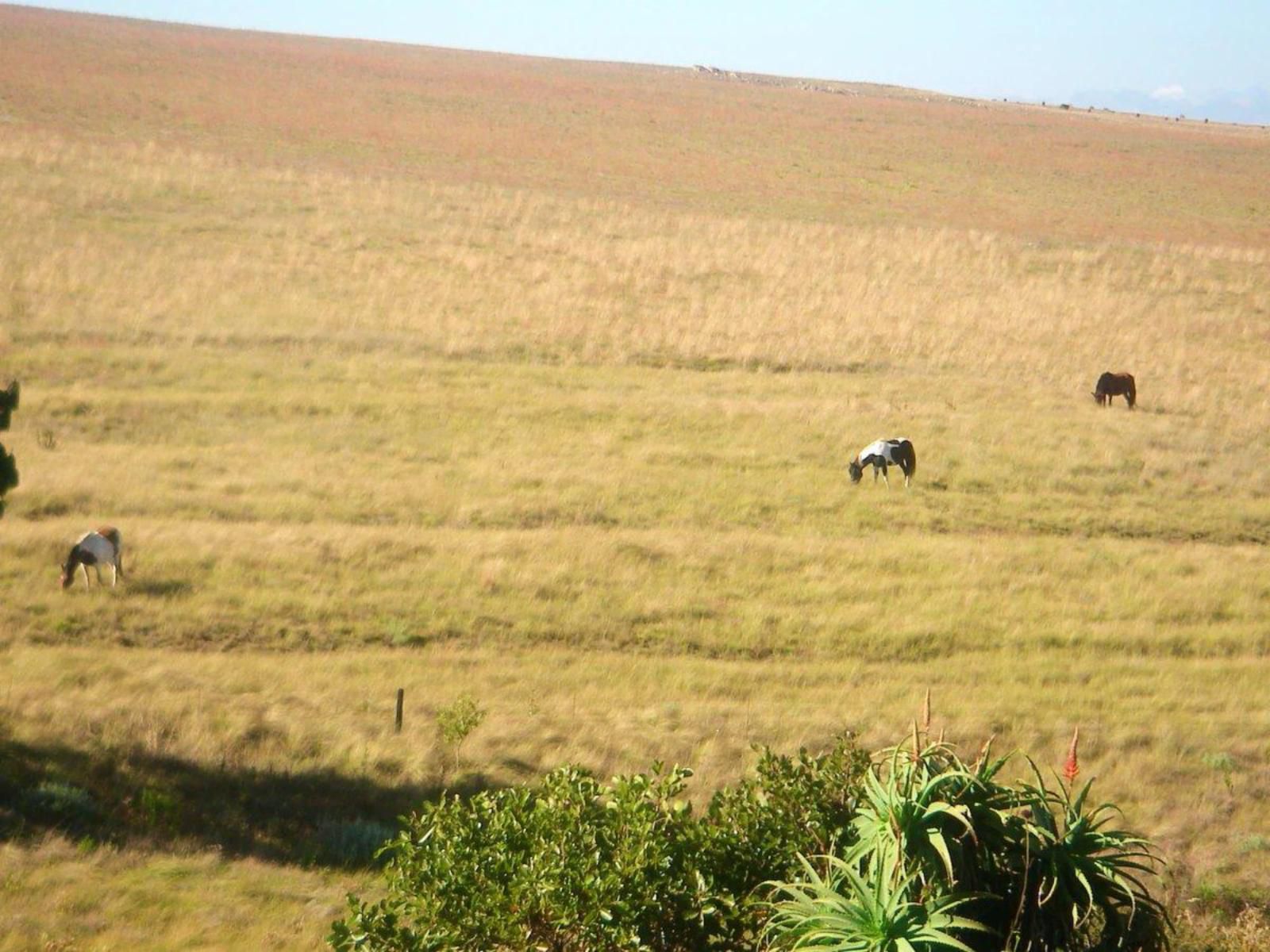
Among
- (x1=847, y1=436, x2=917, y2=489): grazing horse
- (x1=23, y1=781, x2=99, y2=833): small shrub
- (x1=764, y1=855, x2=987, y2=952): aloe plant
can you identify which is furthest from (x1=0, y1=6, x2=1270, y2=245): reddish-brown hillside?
(x1=764, y1=855, x2=987, y2=952): aloe plant

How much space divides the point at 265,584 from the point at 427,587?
209 cm

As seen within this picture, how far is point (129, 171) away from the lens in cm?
4494

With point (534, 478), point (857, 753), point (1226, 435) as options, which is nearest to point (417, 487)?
point (534, 478)

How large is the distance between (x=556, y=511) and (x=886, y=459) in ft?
19.4

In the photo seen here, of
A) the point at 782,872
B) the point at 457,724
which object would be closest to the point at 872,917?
the point at 782,872

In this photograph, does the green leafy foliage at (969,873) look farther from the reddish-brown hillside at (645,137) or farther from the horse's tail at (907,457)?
the reddish-brown hillside at (645,137)

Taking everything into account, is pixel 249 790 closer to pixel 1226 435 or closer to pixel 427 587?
pixel 427 587

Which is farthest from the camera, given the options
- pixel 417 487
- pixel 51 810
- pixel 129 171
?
pixel 129 171

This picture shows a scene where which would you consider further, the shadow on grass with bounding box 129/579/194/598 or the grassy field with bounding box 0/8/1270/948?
the shadow on grass with bounding box 129/579/194/598

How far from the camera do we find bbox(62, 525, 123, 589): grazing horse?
15812 millimetres

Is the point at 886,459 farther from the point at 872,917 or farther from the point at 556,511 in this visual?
the point at 872,917

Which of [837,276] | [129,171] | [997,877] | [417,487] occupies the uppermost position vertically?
[129,171]

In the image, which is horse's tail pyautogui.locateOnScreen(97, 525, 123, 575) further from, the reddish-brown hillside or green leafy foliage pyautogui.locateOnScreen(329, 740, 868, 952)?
the reddish-brown hillside

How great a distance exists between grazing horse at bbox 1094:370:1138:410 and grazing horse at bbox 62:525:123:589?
21.1 m
